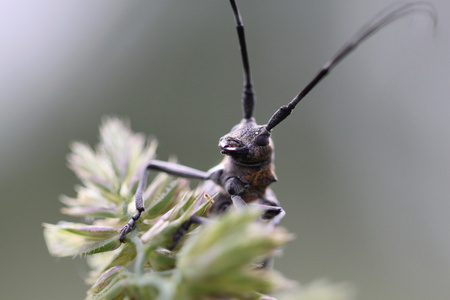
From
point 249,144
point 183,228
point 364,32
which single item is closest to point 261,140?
point 249,144

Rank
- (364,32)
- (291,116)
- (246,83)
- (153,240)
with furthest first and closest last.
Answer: (291,116), (246,83), (364,32), (153,240)

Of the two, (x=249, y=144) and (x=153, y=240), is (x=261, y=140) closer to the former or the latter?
(x=249, y=144)

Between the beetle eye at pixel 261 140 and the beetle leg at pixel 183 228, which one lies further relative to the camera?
the beetle eye at pixel 261 140

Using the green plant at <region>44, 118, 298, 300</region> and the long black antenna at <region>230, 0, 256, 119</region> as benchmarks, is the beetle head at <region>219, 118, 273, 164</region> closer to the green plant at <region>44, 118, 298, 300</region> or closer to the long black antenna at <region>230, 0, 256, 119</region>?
the long black antenna at <region>230, 0, 256, 119</region>

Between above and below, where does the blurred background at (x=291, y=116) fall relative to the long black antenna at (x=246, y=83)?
above

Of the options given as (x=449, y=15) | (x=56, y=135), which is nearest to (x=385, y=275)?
(x=449, y=15)

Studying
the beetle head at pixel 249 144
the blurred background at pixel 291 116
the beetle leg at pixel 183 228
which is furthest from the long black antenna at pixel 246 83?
the blurred background at pixel 291 116

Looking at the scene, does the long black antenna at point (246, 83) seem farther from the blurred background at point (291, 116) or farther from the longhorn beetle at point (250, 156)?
the blurred background at point (291, 116)

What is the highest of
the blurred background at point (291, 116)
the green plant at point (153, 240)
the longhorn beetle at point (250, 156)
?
the blurred background at point (291, 116)

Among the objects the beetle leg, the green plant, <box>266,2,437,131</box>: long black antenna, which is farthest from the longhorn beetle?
the beetle leg
